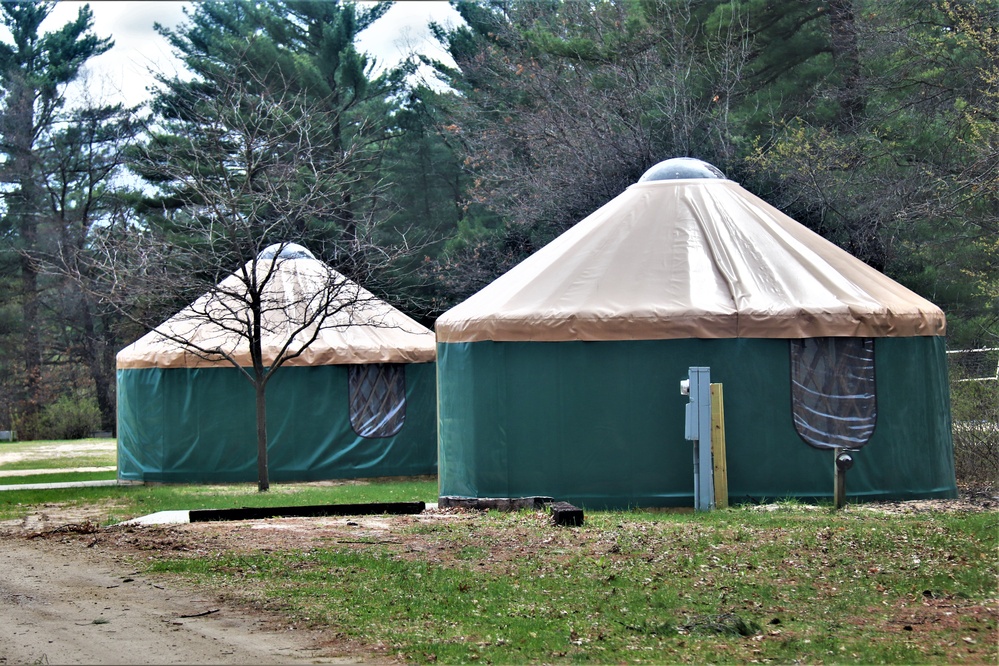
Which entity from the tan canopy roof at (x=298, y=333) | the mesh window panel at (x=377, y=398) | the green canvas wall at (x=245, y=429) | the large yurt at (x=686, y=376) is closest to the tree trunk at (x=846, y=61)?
the tan canopy roof at (x=298, y=333)

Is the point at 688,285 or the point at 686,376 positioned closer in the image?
the point at 686,376

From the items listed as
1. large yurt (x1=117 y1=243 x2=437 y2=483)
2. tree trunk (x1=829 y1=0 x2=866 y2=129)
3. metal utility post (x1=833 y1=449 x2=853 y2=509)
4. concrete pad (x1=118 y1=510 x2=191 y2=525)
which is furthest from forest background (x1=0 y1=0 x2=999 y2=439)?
metal utility post (x1=833 y1=449 x2=853 y2=509)

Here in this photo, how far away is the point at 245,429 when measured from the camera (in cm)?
1573

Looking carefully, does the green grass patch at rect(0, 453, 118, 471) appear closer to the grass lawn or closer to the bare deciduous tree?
the bare deciduous tree

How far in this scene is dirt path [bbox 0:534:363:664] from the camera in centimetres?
527

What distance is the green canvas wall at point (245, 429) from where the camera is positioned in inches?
616

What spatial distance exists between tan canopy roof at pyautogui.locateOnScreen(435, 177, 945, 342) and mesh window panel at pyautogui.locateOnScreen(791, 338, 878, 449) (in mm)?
Result: 194

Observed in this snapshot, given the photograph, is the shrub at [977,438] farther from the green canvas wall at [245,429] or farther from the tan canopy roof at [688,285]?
the green canvas wall at [245,429]

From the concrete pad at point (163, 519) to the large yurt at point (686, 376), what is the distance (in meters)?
2.52

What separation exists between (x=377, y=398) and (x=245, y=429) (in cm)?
179

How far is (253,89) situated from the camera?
26734 mm

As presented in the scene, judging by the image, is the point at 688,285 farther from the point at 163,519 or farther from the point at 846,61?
the point at 846,61

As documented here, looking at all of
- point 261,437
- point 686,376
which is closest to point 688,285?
point 686,376

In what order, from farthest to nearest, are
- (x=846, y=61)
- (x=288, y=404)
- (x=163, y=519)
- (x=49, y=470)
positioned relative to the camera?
(x=846, y=61), (x=49, y=470), (x=288, y=404), (x=163, y=519)
